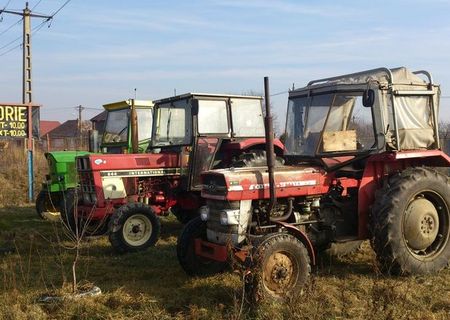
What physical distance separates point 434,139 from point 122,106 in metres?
6.18

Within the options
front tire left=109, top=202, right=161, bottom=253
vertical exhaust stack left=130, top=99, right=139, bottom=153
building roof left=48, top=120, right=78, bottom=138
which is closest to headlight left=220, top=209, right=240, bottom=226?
front tire left=109, top=202, right=161, bottom=253

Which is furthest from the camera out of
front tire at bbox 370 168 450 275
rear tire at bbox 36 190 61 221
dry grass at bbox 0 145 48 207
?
dry grass at bbox 0 145 48 207

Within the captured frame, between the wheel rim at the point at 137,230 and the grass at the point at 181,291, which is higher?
the wheel rim at the point at 137,230

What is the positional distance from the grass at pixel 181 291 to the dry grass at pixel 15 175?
8712 millimetres

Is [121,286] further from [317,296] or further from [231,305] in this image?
[317,296]

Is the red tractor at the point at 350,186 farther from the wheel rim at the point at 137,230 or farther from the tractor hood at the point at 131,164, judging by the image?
the tractor hood at the point at 131,164

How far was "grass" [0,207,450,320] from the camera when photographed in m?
4.62

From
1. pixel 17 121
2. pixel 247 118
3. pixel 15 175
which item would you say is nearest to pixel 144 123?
pixel 247 118

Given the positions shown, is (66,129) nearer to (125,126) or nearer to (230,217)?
(125,126)

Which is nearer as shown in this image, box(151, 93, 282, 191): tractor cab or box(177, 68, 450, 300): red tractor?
box(177, 68, 450, 300): red tractor

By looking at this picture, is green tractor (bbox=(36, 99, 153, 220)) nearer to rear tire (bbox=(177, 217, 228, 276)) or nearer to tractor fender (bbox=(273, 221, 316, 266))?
rear tire (bbox=(177, 217, 228, 276))

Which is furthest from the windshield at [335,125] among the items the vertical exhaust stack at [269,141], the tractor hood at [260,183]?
the vertical exhaust stack at [269,141]

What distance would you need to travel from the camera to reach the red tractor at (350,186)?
5512mm

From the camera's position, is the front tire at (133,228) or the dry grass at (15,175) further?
the dry grass at (15,175)
